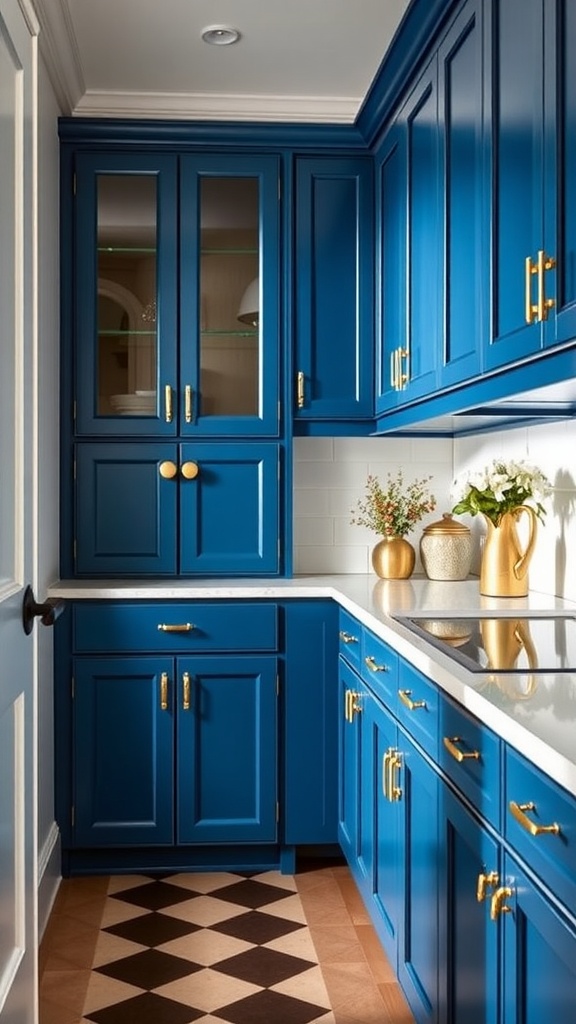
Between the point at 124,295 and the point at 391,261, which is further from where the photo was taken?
the point at 124,295

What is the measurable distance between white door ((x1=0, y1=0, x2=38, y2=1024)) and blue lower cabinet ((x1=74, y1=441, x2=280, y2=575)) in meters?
1.53

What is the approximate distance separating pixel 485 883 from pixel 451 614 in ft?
3.30

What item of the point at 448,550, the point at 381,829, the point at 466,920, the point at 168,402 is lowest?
the point at 381,829

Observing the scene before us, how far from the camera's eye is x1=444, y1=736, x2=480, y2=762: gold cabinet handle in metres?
1.67

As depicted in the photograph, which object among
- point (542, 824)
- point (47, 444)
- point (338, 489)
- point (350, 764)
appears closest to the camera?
point (542, 824)

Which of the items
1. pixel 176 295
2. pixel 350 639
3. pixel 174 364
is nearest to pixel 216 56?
pixel 176 295

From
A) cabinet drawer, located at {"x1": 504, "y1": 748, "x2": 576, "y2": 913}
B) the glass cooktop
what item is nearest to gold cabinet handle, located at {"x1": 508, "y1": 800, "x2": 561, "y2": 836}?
cabinet drawer, located at {"x1": 504, "y1": 748, "x2": 576, "y2": 913}

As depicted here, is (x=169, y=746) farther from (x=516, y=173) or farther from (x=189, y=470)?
(x=516, y=173)

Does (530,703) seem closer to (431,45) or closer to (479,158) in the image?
(479,158)

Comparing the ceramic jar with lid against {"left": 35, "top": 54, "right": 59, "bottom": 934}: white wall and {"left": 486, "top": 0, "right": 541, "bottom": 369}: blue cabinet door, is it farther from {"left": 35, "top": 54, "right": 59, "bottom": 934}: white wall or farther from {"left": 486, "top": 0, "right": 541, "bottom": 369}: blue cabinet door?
{"left": 486, "top": 0, "right": 541, "bottom": 369}: blue cabinet door

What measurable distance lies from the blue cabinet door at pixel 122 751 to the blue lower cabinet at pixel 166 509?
372 millimetres

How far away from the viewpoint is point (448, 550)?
3.40 meters

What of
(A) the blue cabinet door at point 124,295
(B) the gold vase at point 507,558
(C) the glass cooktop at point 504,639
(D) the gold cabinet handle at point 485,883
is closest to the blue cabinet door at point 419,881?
(C) the glass cooktop at point 504,639

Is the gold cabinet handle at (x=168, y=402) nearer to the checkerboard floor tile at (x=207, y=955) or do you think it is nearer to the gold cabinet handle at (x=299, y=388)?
the gold cabinet handle at (x=299, y=388)
